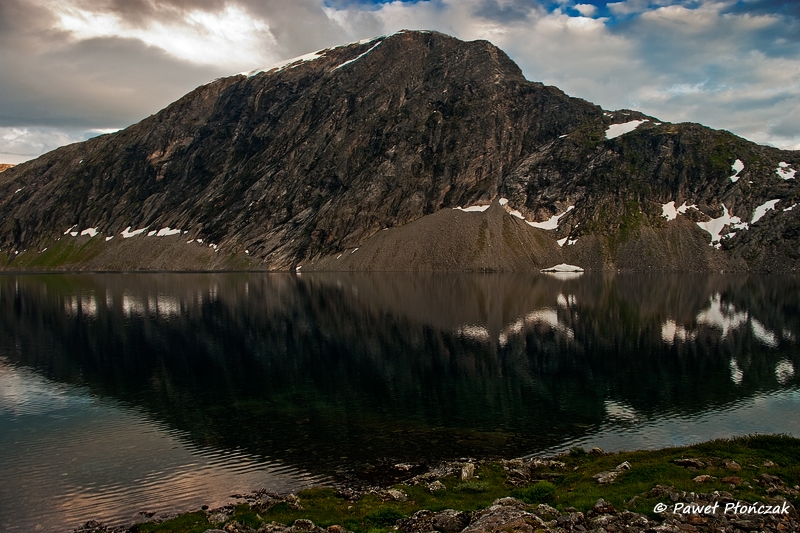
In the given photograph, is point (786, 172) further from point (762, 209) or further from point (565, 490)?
point (565, 490)

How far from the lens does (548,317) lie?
77.6m

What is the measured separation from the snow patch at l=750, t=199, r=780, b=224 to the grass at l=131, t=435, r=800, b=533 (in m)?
192

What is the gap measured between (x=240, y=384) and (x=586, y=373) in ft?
92.8

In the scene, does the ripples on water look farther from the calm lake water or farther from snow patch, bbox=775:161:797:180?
snow patch, bbox=775:161:797:180

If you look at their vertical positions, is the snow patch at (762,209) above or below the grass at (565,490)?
above

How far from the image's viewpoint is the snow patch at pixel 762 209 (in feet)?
612

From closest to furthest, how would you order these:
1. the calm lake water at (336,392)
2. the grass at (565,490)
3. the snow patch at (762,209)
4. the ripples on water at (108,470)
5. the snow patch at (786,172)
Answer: the grass at (565,490)
the ripples on water at (108,470)
the calm lake water at (336,392)
the snow patch at (762,209)
the snow patch at (786,172)

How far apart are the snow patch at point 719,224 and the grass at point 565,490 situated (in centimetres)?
18451

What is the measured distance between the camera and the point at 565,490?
830 inches

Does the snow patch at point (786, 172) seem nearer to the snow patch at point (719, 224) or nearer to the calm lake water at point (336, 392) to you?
the snow patch at point (719, 224)

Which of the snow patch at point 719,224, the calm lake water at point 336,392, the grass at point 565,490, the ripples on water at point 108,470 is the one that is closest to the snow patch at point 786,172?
the snow patch at point 719,224

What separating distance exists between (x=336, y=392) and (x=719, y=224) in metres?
190

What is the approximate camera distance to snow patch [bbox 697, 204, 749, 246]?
186788 mm

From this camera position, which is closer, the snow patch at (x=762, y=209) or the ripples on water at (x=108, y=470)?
the ripples on water at (x=108, y=470)
